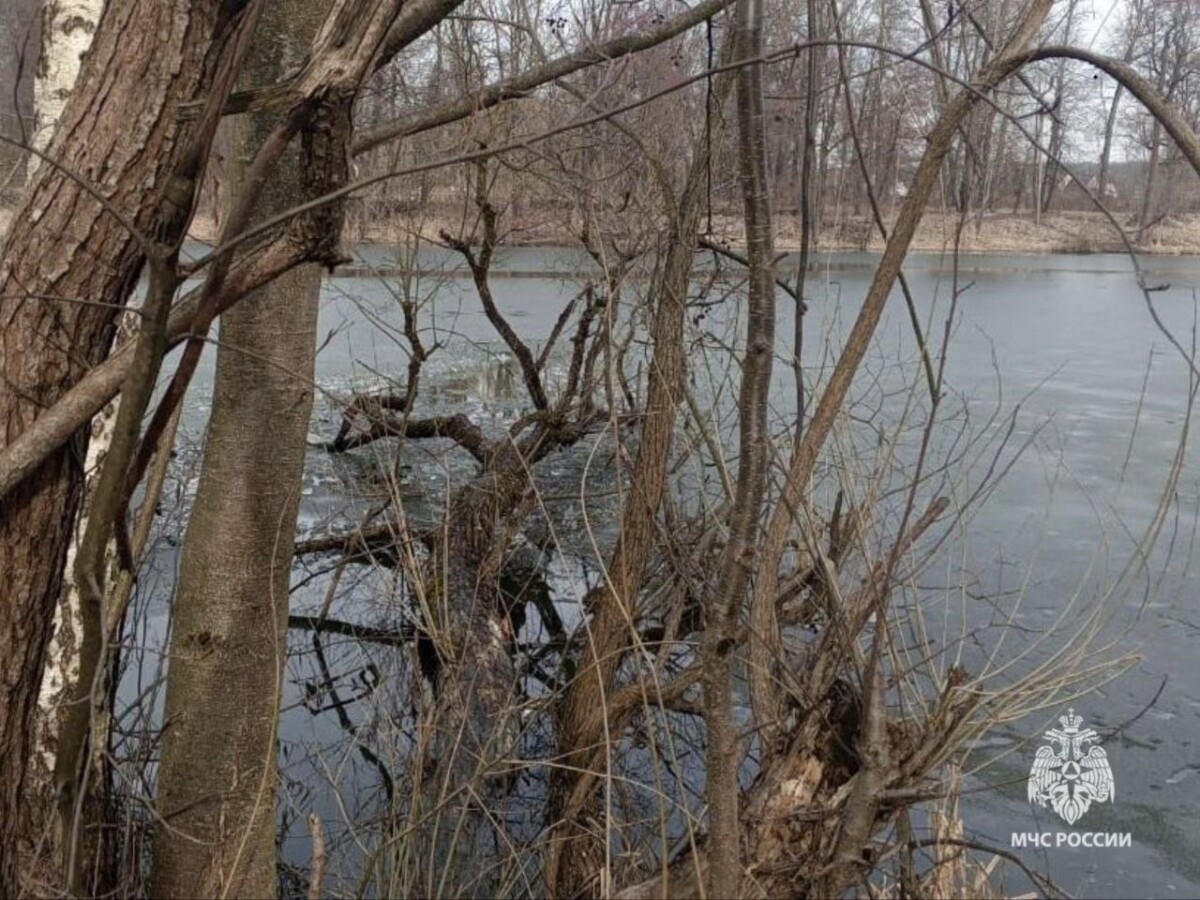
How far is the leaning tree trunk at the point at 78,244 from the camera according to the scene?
64.8 inches

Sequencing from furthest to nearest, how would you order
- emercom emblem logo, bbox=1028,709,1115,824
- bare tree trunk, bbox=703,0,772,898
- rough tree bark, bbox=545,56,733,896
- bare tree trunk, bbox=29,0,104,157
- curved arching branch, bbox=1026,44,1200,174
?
emercom emblem logo, bbox=1028,709,1115,824 < rough tree bark, bbox=545,56,733,896 < bare tree trunk, bbox=29,0,104,157 < curved arching branch, bbox=1026,44,1200,174 < bare tree trunk, bbox=703,0,772,898

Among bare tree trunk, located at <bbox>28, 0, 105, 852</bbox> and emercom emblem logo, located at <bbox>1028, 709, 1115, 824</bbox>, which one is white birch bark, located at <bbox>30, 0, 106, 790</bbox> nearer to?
bare tree trunk, located at <bbox>28, 0, 105, 852</bbox>

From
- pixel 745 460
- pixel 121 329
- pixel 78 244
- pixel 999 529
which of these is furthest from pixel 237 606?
pixel 999 529

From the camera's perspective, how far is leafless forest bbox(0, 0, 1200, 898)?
1607 mm

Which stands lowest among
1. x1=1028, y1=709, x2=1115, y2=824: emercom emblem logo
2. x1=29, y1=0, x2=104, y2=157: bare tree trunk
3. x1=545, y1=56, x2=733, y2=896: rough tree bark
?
x1=1028, y1=709, x2=1115, y2=824: emercom emblem logo

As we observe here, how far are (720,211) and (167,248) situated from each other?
12.1 ft

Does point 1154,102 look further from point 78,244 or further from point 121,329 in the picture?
point 121,329

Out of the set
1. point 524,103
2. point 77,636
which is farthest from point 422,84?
point 77,636

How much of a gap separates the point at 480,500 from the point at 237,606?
273 centimetres

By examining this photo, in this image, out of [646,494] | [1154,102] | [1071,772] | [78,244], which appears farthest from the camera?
[1071,772]

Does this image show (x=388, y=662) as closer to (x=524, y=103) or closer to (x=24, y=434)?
(x=524, y=103)

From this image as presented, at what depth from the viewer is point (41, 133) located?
2.43 metres

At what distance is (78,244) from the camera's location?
1.68 m

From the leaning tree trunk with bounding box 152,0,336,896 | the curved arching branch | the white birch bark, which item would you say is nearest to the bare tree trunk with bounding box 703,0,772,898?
the curved arching branch
